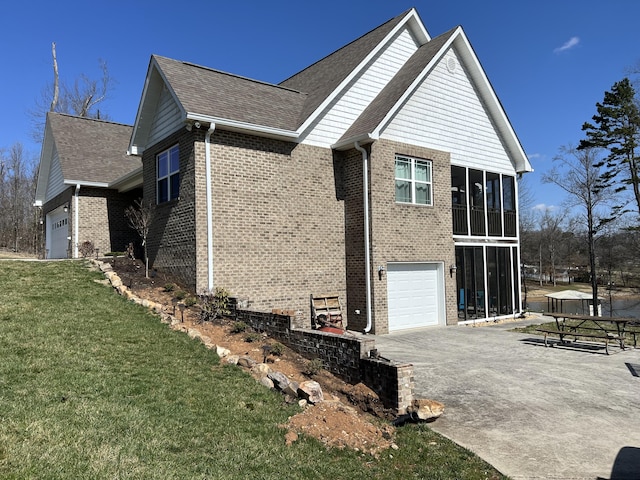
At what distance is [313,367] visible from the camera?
756 centimetres

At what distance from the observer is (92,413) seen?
4.66m

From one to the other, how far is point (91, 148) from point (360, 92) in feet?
41.6

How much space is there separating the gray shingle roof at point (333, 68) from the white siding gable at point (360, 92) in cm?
38

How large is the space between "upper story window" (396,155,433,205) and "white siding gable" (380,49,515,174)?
0.67m

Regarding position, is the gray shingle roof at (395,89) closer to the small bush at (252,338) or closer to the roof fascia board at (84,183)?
the small bush at (252,338)

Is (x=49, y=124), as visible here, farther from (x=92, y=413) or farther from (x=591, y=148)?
(x=591, y=148)

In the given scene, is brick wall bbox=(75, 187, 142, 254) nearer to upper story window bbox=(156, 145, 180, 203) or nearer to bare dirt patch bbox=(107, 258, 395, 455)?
upper story window bbox=(156, 145, 180, 203)

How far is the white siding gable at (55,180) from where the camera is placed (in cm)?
1901

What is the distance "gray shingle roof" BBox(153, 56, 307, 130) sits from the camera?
11492 millimetres

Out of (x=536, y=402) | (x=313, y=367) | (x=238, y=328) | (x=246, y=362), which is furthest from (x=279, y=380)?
(x=536, y=402)

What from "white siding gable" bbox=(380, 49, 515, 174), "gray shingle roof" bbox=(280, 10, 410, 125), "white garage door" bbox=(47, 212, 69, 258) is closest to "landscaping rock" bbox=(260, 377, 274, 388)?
"gray shingle roof" bbox=(280, 10, 410, 125)

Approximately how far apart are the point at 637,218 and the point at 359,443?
34714 millimetres

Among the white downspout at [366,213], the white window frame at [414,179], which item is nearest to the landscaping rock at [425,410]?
the white downspout at [366,213]

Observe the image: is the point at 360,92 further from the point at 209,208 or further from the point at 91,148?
the point at 91,148
